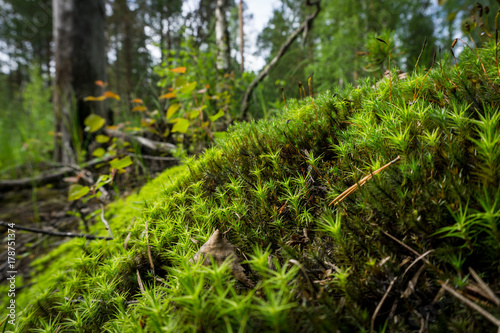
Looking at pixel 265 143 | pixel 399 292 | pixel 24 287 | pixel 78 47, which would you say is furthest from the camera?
pixel 78 47

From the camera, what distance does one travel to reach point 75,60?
14.4 feet

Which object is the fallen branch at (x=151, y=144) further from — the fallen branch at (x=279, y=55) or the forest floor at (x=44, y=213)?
the fallen branch at (x=279, y=55)

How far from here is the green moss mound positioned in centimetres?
72

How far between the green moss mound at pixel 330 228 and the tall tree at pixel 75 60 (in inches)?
155

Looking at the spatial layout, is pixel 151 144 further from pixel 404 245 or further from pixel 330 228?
pixel 404 245

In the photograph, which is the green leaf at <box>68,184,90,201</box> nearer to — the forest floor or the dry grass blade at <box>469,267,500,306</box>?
the forest floor

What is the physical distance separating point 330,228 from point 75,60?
550 cm

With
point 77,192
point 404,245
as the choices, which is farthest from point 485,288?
point 77,192

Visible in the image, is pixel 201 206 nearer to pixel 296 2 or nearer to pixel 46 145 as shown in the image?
pixel 46 145

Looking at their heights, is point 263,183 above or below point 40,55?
below

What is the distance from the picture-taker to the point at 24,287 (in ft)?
7.79

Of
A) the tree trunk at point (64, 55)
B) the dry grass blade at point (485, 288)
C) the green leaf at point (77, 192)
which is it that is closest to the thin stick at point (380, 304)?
the dry grass blade at point (485, 288)

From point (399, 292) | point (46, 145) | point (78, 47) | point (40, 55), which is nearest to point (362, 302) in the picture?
point (399, 292)

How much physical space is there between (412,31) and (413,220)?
2197 cm
